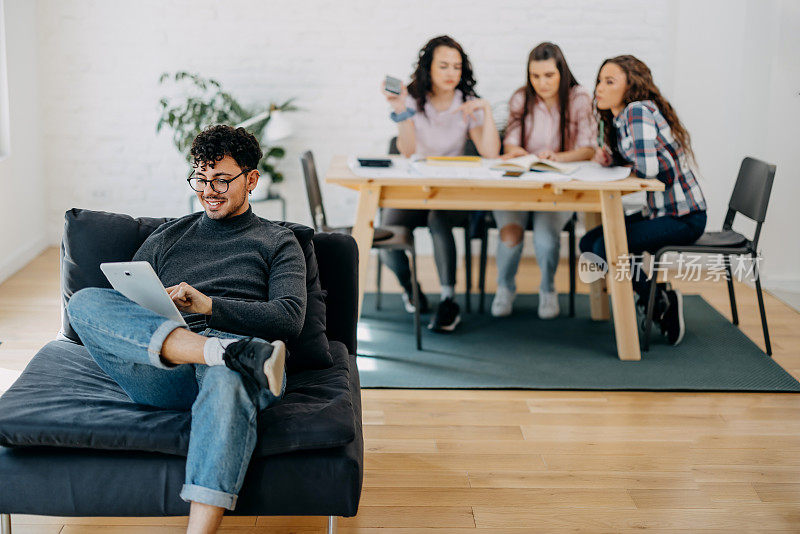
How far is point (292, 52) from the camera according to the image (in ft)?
15.9

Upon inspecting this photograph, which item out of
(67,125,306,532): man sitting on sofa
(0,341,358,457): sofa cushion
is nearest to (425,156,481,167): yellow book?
(67,125,306,532): man sitting on sofa

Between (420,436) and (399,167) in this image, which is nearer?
(420,436)

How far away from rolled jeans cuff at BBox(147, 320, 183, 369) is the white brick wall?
3.03 metres

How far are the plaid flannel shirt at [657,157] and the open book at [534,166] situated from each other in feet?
0.76

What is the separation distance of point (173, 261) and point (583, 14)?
125 inches

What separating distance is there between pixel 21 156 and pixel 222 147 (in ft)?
9.07

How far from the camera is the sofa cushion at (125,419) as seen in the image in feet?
6.51

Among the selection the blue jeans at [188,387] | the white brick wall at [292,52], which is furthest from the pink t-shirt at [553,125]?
the blue jeans at [188,387]

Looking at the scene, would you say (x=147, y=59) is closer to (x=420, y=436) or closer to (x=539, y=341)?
(x=539, y=341)

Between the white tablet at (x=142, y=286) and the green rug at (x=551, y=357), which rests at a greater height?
the white tablet at (x=142, y=286)

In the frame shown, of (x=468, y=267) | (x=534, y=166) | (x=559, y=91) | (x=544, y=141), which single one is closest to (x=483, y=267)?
(x=468, y=267)

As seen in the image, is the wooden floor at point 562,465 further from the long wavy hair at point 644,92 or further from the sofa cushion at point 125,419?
the long wavy hair at point 644,92

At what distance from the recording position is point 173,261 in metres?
2.36

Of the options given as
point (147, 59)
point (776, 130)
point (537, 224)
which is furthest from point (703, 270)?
point (147, 59)
